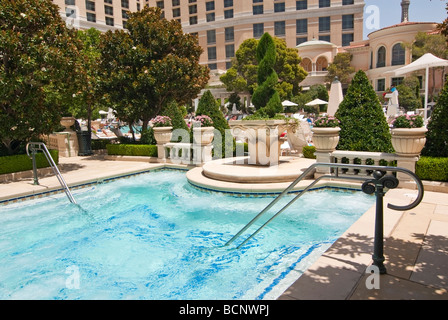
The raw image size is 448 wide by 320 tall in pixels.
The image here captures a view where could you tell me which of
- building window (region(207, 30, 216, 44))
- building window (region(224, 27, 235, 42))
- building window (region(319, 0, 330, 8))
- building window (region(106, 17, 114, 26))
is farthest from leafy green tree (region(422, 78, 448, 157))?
building window (region(106, 17, 114, 26))

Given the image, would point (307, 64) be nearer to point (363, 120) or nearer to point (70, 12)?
point (70, 12)

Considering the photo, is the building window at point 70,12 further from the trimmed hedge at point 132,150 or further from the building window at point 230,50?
the trimmed hedge at point 132,150

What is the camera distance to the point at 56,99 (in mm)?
11156

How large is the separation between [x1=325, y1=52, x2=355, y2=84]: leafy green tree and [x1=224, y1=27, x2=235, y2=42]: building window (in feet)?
76.8

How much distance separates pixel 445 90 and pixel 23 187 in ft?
40.4

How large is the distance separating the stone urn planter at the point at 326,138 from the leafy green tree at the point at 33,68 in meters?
8.49

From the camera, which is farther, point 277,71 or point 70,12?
point 70,12

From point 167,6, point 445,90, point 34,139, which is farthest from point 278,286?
point 167,6

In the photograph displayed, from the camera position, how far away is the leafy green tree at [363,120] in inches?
356

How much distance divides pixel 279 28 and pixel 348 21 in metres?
12.5

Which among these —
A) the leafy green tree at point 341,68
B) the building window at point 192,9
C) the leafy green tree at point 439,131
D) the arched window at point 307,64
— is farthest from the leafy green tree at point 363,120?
the building window at point 192,9

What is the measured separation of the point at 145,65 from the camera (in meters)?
15.3

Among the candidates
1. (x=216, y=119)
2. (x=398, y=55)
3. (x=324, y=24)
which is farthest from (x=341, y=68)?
(x=216, y=119)
